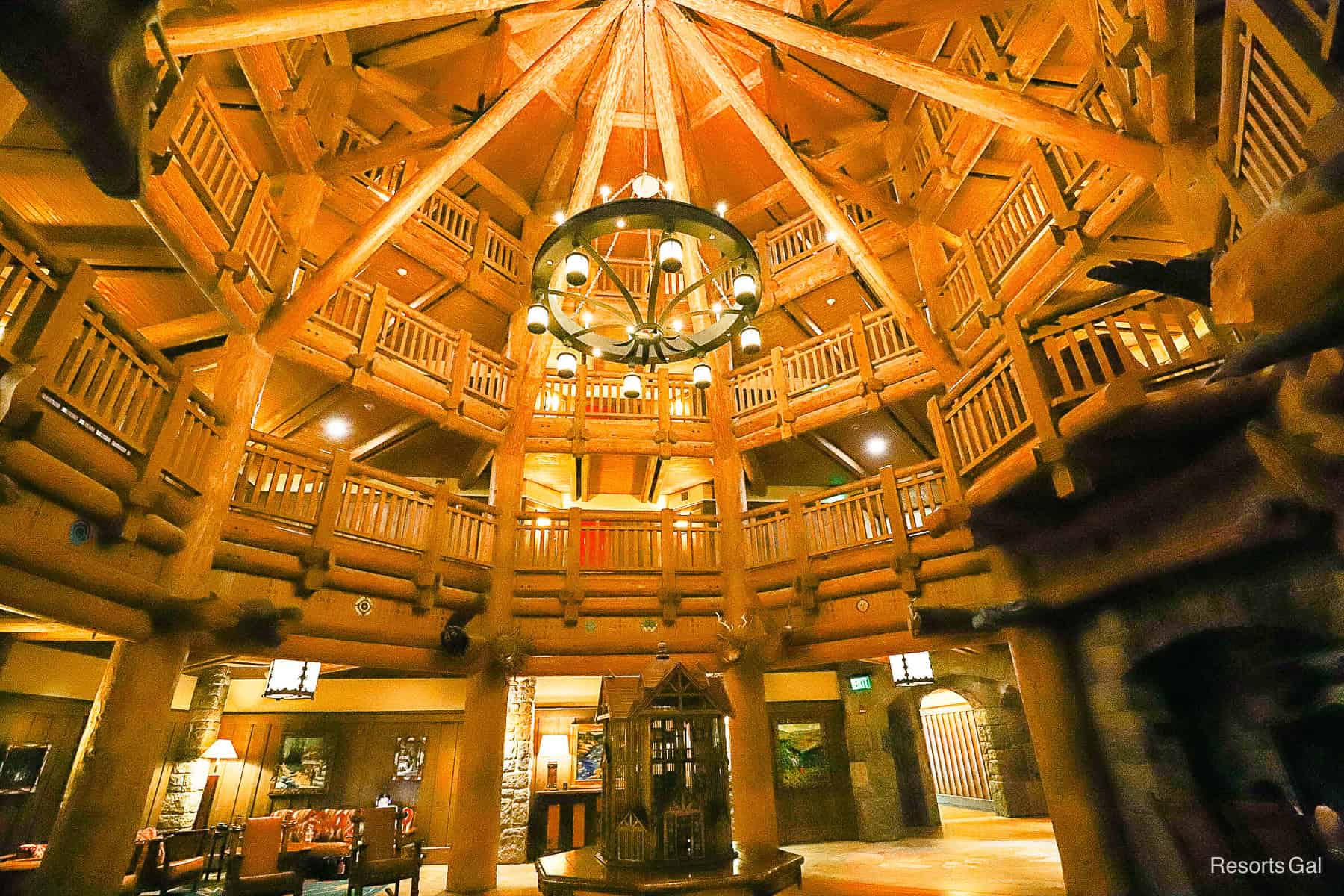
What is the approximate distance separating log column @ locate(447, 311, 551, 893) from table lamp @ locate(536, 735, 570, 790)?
3.13 m

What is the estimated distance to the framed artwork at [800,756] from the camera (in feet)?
41.1

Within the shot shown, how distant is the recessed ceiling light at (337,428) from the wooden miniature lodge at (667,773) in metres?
7.51

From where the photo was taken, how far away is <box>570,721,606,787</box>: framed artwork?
12047 millimetres

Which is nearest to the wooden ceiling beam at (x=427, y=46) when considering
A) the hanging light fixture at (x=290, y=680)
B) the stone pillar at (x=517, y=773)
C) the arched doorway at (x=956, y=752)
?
the hanging light fixture at (x=290, y=680)

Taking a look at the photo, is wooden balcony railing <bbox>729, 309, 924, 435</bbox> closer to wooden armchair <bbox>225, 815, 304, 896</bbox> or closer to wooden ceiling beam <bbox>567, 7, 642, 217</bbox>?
wooden ceiling beam <bbox>567, 7, 642, 217</bbox>

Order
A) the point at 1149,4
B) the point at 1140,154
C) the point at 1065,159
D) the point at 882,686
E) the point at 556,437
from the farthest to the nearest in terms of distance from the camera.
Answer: the point at 882,686 < the point at 556,437 < the point at 1065,159 < the point at 1140,154 < the point at 1149,4

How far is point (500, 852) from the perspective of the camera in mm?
10625

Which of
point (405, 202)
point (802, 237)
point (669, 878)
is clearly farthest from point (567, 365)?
point (802, 237)

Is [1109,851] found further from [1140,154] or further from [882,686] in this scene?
[882,686]

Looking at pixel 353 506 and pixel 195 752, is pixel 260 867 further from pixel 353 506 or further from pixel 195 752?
pixel 195 752

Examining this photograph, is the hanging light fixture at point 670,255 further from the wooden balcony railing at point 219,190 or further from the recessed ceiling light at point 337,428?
the recessed ceiling light at point 337,428

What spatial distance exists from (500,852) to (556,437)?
24.4 ft

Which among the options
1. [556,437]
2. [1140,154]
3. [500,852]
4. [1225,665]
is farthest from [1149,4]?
[500,852]

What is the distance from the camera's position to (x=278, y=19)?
204 inches
